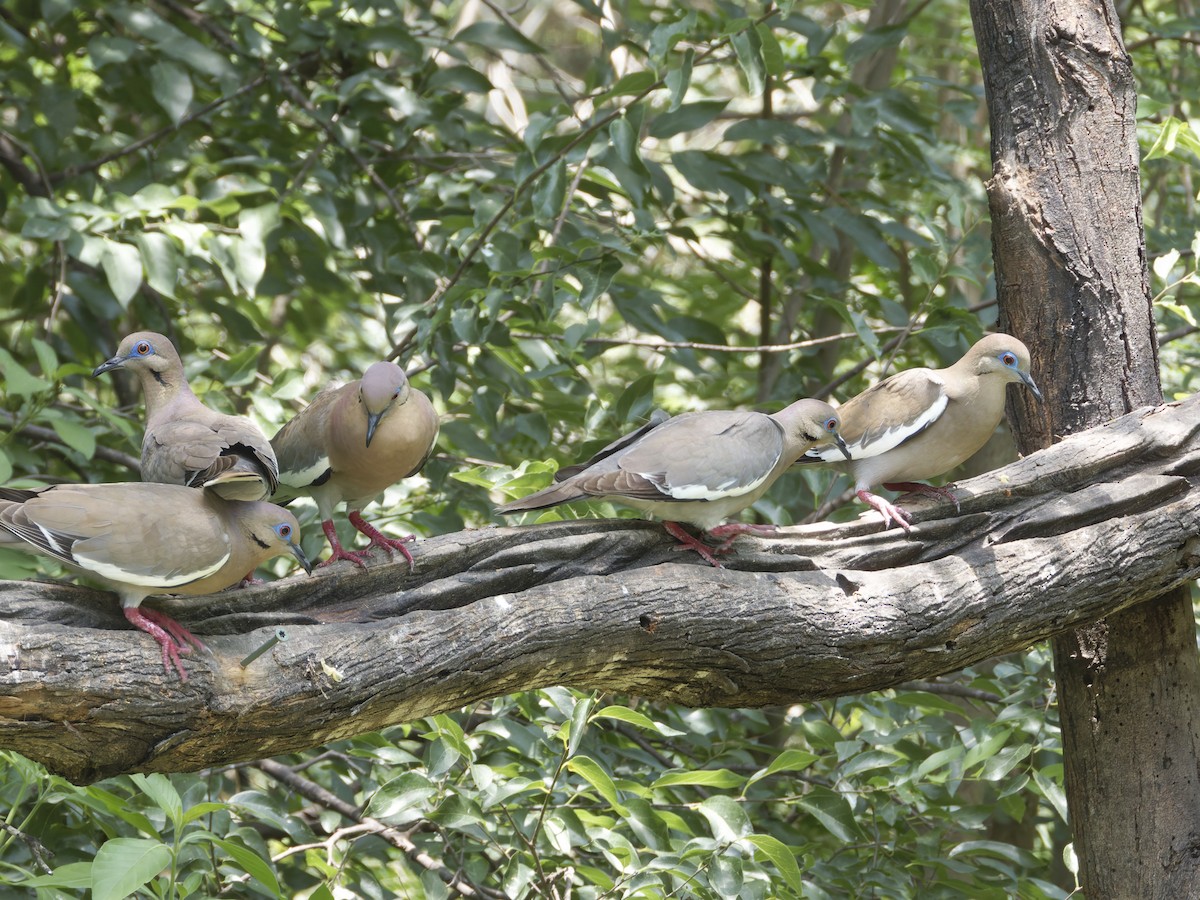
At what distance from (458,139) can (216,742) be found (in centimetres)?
295

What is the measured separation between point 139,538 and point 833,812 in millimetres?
2241

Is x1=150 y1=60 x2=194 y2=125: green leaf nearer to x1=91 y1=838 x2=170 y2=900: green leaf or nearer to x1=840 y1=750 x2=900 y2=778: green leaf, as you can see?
x1=91 y1=838 x2=170 y2=900: green leaf

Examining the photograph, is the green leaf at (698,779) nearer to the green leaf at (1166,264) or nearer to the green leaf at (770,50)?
the green leaf at (1166,264)

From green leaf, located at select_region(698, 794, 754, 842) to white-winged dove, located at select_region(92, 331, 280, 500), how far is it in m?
1.41

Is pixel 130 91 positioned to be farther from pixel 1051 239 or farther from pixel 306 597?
pixel 1051 239

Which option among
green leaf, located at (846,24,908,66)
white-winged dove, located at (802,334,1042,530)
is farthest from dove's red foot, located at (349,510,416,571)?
green leaf, located at (846,24,908,66)

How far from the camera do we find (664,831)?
10.5ft

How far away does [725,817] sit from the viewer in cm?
303

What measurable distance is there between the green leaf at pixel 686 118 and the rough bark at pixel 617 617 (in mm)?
1688

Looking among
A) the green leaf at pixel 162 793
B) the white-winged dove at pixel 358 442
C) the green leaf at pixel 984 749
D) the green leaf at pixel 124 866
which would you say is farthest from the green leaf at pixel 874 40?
the green leaf at pixel 124 866

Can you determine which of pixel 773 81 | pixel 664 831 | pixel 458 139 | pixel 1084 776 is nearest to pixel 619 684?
pixel 664 831

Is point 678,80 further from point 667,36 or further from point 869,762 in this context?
point 869,762

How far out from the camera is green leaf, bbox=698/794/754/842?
3.00 meters

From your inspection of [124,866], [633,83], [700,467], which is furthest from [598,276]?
[124,866]
